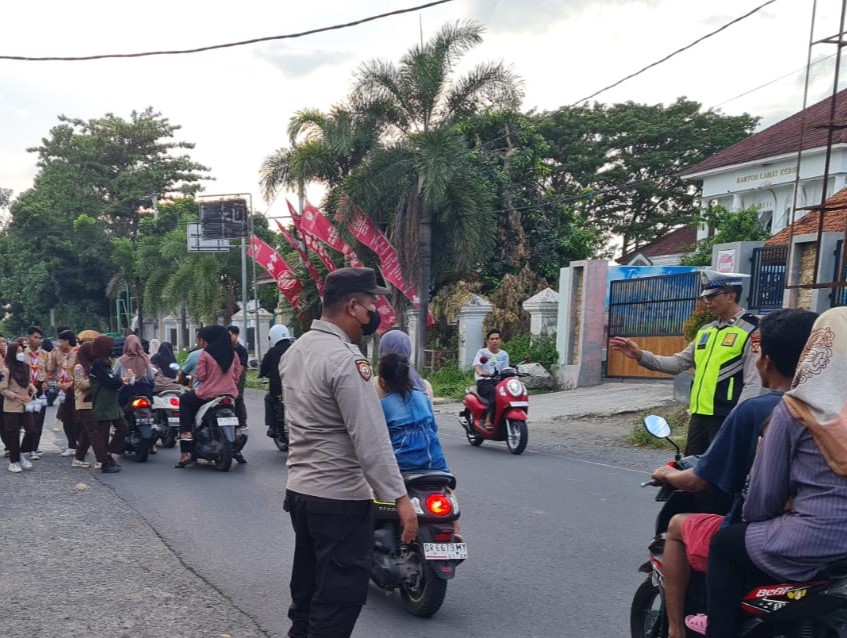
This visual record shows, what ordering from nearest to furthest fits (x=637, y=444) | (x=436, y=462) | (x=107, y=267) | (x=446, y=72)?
1. (x=436, y=462)
2. (x=637, y=444)
3. (x=446, y=72)
4. (x=107, y=267)

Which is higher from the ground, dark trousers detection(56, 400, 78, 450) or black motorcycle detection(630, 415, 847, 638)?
black motorcycle detection(630, 415, 847, 638)

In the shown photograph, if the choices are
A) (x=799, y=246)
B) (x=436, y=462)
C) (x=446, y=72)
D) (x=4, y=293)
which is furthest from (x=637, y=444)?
(x=4, y=293)

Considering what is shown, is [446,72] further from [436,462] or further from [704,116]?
[436,462]

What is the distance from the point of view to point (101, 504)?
834cm

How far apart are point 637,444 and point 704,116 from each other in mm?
26848

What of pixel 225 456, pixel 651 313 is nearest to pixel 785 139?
pixel 651 313

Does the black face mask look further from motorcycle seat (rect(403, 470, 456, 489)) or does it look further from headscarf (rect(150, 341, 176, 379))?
headscarf (rect(150, 341, 176, 379))

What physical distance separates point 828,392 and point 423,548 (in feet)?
8.77

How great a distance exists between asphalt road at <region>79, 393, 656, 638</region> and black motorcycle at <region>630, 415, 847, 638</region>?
4.21ft

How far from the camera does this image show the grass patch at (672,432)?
40.2 feet

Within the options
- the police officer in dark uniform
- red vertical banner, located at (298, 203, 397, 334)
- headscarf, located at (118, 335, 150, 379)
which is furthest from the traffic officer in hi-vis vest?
red vertical banner, located at (298, 203, 397, 334)

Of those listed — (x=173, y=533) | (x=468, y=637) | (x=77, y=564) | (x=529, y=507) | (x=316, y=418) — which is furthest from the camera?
(x=529, y=507)

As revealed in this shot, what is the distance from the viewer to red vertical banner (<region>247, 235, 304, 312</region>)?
28891 mm

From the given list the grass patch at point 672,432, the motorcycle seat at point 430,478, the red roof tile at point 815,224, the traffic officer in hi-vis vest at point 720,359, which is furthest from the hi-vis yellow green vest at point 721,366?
the red roof tile at point 815,224
